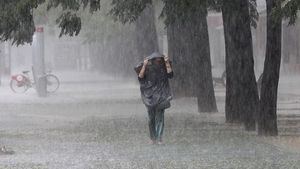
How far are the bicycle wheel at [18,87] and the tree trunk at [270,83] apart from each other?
19538 mm

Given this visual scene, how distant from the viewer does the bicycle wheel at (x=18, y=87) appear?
3192 cm

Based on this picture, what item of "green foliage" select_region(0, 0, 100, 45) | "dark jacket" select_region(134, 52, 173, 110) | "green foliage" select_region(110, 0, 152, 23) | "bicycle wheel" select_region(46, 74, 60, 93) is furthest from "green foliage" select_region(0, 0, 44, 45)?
"bicycle wheel" select_region(46, 74, 60, 93)

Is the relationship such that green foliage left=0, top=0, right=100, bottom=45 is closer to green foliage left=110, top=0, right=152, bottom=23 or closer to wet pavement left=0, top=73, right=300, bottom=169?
green foliage left=110, top=0, right=152, bottom=23

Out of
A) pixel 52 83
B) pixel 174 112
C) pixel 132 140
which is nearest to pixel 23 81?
pixel 52 83

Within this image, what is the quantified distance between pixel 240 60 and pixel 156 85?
2.95 metres

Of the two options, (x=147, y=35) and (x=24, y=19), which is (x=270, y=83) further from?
(x=147, y=35)

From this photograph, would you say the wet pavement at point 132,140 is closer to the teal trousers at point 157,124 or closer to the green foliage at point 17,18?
the teal trousers at point 157,124

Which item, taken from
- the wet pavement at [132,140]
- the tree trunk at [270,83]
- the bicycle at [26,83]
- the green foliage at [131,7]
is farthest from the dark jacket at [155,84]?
the bicycle at [26,83]

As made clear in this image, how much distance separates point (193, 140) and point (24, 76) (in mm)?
19442

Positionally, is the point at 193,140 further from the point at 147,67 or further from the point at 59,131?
the point at 59,131

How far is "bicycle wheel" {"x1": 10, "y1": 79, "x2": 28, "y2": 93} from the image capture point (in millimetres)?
31922

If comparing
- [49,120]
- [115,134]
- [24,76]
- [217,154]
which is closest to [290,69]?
[24,76]

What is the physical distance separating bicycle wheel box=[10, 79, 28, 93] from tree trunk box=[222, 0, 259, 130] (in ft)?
58.1

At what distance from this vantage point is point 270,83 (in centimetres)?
1359
